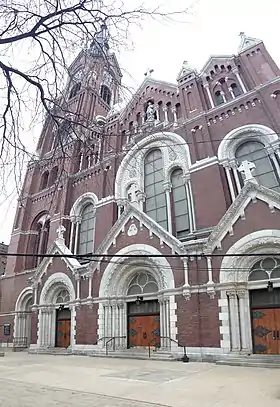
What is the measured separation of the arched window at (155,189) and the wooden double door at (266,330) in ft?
24.2

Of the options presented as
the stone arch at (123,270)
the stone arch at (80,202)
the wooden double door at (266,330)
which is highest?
the stone arch at (80,202)

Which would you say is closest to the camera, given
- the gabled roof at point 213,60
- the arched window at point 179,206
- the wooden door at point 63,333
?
the arched window at point 179,206

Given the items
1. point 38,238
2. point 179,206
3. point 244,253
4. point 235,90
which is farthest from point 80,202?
point 244,253

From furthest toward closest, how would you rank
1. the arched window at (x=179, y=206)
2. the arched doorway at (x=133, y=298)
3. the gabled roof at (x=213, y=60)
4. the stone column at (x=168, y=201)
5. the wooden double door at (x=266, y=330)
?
the gabled roof at (x=213, y=60), the stone column at (x=168, y=201), the arched window at (x=179, y=206), the arched doorway at (x=133, y=298), the wooden double door at (x=266, y=330)

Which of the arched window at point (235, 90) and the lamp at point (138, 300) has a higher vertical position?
the arched window at point (235, 90)

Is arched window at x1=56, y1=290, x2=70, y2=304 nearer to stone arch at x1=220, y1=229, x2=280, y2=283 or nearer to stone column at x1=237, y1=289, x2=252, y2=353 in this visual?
stone arch at x1=220, y1=229, x2=280, y2=283

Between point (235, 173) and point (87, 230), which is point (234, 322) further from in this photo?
point (87, 230)

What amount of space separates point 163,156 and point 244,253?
9.30 m

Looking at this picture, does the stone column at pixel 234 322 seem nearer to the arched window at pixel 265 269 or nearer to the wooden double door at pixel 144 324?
the arched window at pixel 265 269

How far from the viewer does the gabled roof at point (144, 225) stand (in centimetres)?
1516

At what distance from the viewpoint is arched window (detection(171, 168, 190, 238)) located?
1822 cm

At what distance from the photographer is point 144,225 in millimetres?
16547

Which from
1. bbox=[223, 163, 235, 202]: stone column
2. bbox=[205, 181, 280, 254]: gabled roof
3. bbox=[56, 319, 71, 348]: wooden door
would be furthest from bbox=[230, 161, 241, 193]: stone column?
bbox=[56, 319, 71, 348]: wooden door

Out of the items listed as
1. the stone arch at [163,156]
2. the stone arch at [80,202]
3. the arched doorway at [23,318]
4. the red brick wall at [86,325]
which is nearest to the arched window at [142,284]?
the red brick wall at [86,325]
